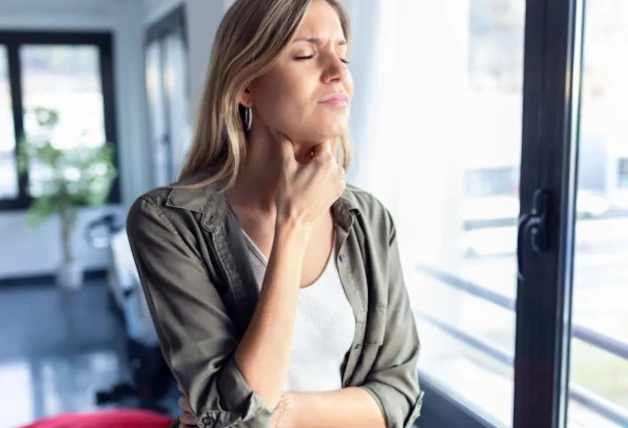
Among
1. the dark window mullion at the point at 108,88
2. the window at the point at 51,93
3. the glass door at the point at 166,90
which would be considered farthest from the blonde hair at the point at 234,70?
the dark window mullion at the point at 108,88

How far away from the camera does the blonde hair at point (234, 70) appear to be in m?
0.98

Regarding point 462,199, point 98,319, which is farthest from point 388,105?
point 98,319

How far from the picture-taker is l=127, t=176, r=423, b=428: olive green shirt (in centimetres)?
93

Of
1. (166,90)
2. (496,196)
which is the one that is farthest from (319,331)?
(166,90)

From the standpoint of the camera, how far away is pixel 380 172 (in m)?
1.94

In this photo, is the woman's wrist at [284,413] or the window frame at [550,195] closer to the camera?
the woman's wrist at [284,413]

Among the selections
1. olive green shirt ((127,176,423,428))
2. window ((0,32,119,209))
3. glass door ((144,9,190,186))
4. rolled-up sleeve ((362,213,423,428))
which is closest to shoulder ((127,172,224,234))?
olive green shirt ((127,176,423,428))

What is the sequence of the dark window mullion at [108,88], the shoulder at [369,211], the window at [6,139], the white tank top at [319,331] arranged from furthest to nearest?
the dark window mullion at [108,88]
the window at [6,139]
the shoulder at [369,211]
the white tank top at [319,331]

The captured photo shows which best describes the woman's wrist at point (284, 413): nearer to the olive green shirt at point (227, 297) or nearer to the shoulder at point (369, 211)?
the olive green shirt at point (227, 297)

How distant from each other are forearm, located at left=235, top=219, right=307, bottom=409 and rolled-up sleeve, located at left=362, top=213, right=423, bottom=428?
207 millimetres

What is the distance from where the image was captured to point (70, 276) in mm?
5418

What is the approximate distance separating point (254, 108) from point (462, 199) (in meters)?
1.05

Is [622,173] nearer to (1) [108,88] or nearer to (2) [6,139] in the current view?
(1) [108,88]

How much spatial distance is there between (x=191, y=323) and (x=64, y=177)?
4.95 metres
